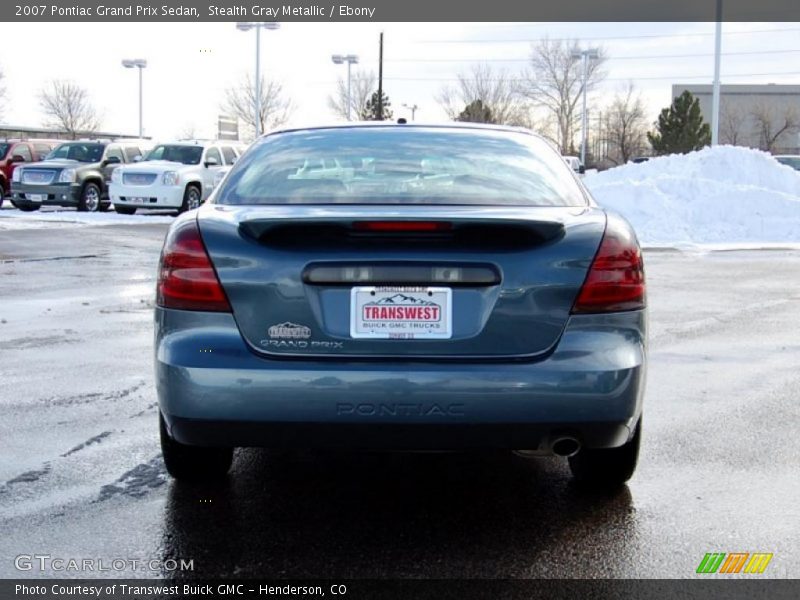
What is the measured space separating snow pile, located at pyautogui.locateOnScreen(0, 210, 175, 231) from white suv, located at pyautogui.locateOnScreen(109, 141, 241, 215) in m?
0.43

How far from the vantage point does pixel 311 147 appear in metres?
4.59

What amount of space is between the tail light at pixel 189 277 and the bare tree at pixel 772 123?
87933mm

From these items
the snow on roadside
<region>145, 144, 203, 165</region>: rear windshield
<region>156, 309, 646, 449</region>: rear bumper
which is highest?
<region>145, 144, 203, 165</region>: rear windshield

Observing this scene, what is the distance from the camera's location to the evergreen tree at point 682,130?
60312 millimetres

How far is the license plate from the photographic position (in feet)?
11.5

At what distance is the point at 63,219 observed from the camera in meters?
23.6


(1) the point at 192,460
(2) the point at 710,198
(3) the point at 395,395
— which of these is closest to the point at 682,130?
(2) the point at 710,198

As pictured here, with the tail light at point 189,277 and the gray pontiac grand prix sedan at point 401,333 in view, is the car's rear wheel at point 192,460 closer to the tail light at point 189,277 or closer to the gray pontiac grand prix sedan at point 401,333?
the gray pontiac grand prix sedan at point 401,333

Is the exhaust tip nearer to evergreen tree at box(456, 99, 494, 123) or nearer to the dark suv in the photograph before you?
the dark suv

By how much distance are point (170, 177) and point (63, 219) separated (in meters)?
2.69

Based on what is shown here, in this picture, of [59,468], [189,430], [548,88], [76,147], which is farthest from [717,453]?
[548,88]

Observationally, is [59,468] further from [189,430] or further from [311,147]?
[311,147]

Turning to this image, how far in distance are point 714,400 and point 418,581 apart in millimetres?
3352

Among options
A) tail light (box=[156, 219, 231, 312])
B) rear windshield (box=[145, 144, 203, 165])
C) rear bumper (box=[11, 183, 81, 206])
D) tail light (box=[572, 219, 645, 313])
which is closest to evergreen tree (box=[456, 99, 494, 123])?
rear windshield (box=[145, 144, 203, 165])
